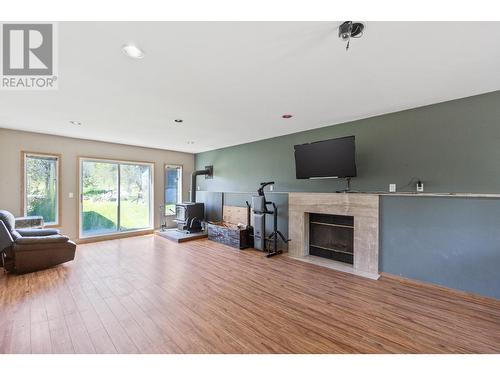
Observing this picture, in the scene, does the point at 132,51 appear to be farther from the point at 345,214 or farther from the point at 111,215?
the point at 111,215

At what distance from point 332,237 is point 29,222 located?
19.6 feet

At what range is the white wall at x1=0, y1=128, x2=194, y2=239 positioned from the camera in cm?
445

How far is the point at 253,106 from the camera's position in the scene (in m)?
3.21

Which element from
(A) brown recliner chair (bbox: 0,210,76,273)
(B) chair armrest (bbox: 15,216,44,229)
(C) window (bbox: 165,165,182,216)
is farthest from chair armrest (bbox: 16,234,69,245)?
(C) window (bbox: 165,165,182,216)

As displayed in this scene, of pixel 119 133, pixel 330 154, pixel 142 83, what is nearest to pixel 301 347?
pixel 330 154

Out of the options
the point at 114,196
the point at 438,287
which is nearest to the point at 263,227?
the point at 438,287

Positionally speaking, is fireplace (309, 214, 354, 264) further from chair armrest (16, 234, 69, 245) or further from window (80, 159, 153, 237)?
window (80, 159, 153, 237)

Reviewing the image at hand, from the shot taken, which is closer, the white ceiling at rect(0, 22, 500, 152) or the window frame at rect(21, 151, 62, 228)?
the white ceiling at rect(0, 22, 500, 152)

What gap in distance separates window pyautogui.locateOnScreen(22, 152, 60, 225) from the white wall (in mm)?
110

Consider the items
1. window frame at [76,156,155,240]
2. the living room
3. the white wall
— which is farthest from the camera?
window frame at [76,156,155,240]

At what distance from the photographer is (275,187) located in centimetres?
509

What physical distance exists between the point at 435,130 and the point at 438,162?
444mm

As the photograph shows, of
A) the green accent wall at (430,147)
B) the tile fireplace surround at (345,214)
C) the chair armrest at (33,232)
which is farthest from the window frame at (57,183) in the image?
the tile fireplace surround at (345,214)
